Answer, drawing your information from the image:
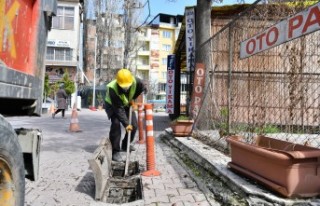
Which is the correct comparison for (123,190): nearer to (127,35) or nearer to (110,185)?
(110,185)

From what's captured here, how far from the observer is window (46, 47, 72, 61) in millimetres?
40469

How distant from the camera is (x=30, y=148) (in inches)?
114

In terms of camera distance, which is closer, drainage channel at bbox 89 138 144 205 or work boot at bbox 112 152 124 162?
drainage channel at bbox 89 138 144 205

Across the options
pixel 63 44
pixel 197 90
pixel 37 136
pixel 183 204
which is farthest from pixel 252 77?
pixel 63 44

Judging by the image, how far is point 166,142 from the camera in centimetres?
963

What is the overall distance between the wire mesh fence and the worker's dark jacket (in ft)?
5.76

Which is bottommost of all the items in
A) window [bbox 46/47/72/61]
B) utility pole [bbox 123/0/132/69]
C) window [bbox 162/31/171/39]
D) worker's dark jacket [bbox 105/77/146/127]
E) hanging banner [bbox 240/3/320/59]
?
worker's dark jacket [bbox 105/77/146/127]

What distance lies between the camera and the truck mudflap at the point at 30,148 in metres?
2.88

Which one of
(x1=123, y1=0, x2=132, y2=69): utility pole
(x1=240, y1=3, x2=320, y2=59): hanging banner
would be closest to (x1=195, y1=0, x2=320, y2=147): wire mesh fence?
(x1=240, y1=3, x2=320, y2=59): hanging banner

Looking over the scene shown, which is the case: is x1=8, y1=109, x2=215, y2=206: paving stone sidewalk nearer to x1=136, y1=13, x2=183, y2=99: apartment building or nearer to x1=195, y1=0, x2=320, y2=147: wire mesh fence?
x1=195, y1=0, x2=320, y2=147: wire mesh fence

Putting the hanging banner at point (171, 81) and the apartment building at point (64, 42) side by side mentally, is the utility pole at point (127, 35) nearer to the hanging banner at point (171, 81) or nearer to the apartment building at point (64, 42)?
the apartment building at point (64, 42)

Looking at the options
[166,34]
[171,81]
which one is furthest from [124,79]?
[166,34]

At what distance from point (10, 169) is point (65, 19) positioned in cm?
4128

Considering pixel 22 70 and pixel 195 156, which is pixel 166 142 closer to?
pixel 195 156
